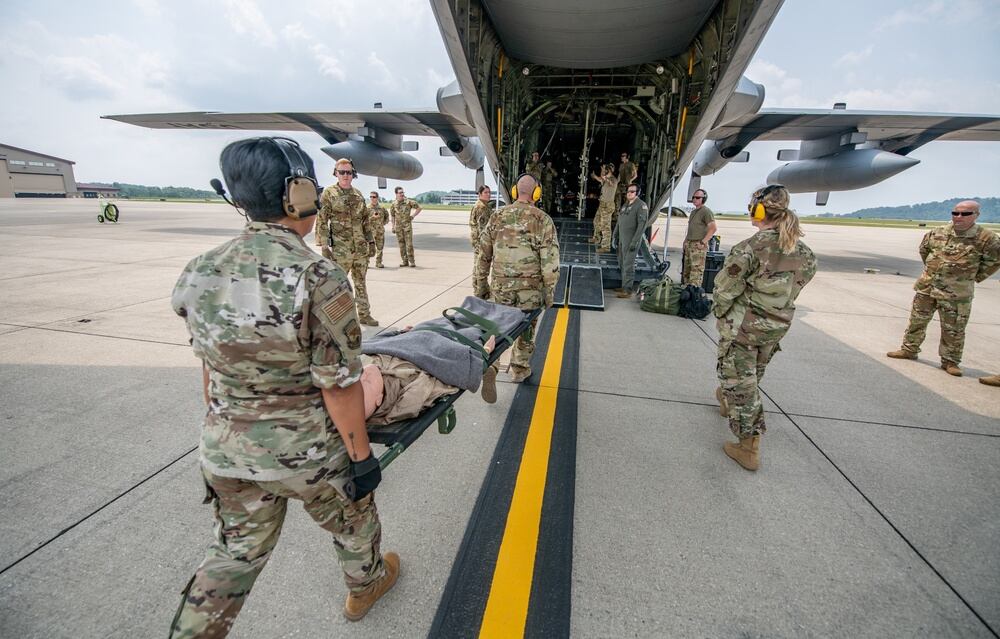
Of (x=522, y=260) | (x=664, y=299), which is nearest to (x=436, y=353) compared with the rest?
(x=522, y=260)

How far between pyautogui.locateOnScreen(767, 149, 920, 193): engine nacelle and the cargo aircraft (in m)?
0.03

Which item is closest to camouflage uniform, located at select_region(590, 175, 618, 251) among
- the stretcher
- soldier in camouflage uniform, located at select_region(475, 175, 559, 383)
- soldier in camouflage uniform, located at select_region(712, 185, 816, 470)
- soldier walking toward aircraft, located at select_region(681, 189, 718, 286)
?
soldier walking toward aircraft, located at select_region(681, 189, 718, 286)

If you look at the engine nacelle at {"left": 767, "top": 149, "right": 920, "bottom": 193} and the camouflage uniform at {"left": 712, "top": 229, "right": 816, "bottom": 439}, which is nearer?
the camouflage uniform at {"left": 712, "top": 229, "right": 816, "bottom": 439}

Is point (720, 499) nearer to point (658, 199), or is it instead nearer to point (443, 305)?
point (443, 305)

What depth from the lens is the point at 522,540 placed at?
205 cm

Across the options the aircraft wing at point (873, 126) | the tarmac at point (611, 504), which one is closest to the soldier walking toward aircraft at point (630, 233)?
the tarmac at point (611, 504)

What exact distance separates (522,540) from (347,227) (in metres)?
4.67

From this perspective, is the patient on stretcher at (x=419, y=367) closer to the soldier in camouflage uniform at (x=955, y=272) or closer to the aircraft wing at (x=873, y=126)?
the soldier in camouflage uniform at (x=955, y=272)

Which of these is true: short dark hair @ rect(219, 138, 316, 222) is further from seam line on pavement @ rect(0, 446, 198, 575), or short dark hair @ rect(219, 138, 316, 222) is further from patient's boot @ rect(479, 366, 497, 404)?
patient's boot @ rect(479, 366, 497, 404)

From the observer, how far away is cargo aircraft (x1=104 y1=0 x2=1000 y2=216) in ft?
16.7

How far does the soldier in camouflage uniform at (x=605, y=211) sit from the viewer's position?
8836 mm

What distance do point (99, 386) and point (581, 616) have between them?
4153 mm

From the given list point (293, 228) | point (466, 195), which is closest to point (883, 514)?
point (293, 228)

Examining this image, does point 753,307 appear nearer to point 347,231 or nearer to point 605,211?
point 347,231
